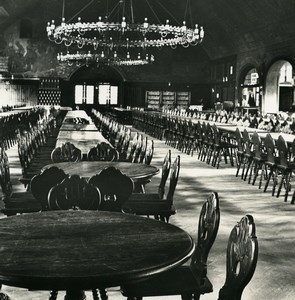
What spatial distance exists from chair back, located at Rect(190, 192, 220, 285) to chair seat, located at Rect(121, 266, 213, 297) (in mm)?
53

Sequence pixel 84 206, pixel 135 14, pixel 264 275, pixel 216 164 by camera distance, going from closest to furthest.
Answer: pixel 84 206, pixel 264 275, pixel 216 164, pixel 135 14

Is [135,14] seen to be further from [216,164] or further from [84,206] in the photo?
[84,206]

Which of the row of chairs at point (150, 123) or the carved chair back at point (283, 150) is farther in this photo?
the row of chairs at point (150, 123)

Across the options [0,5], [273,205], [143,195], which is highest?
[0,5]

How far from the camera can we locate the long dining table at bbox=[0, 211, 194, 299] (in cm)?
234

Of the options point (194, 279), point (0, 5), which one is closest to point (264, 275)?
point (194, 279)

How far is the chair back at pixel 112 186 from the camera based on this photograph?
4.28 meters

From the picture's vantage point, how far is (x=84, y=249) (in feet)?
8.82

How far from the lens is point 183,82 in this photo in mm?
30500

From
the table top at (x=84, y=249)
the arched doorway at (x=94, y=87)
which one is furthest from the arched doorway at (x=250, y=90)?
the table top at (x=84, y=249)

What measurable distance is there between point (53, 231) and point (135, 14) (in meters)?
26.6

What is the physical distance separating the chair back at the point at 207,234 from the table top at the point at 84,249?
200 millimetres

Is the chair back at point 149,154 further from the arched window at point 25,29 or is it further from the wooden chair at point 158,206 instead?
the arched window at point 25,29

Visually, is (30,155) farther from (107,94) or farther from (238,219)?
(107,94)
